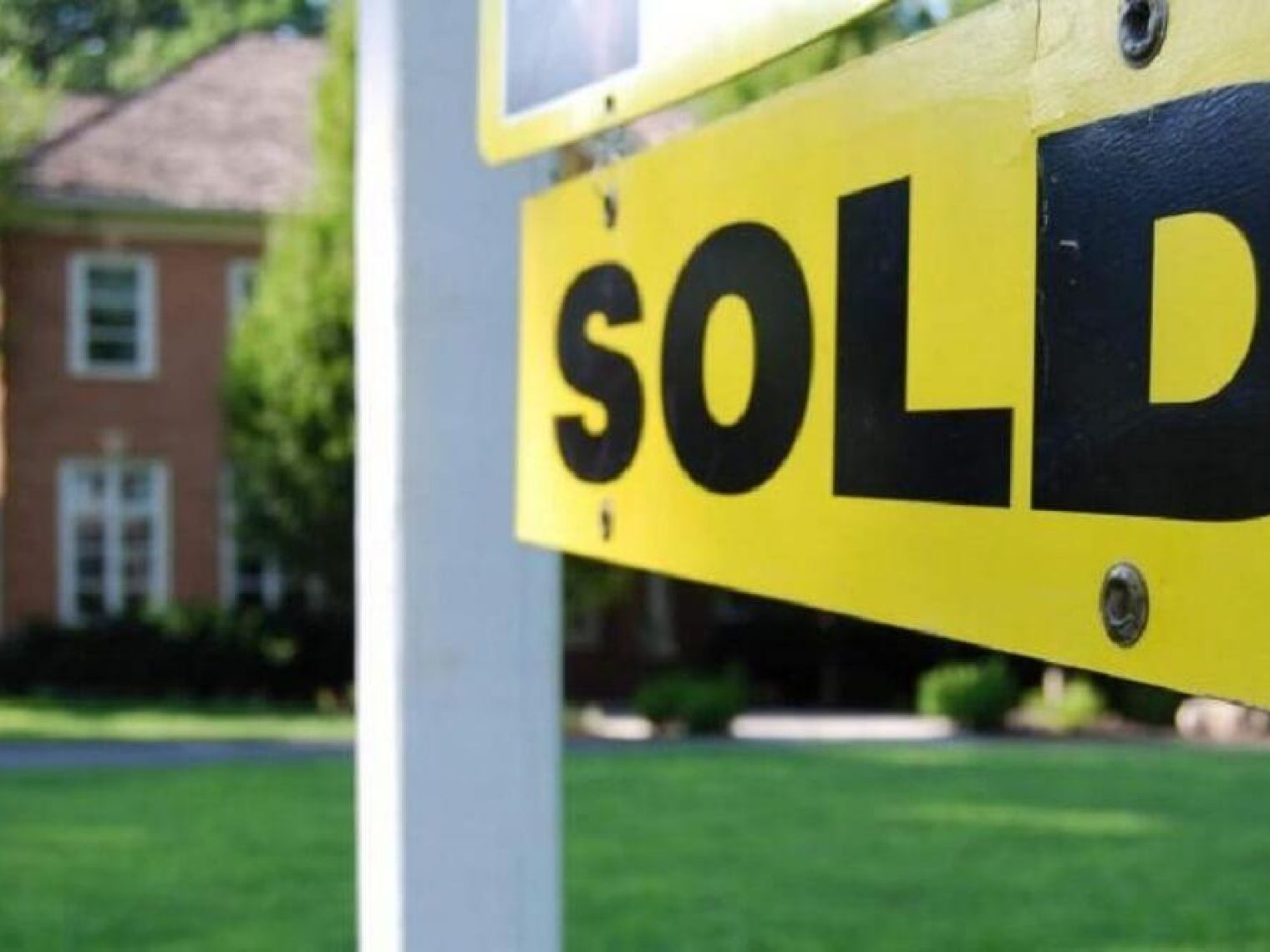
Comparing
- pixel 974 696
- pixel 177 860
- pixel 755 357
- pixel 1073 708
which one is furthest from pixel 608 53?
pixel 1073 708

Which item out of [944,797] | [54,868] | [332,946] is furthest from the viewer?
[944,797]

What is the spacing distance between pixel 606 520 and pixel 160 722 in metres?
25.4

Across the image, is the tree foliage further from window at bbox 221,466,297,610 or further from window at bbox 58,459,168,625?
window at bbox 221,466,297,610

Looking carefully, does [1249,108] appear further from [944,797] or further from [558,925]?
[944,797]

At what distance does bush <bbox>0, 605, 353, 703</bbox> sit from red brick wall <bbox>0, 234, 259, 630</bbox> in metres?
1.09

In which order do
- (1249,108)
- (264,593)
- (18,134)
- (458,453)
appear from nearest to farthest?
1. (1249,108)
2. (458,453)
3. (18,134)
4. (264,593)

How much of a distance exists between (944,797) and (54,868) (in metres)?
7.13

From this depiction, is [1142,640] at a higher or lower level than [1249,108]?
lower

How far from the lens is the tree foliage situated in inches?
1280

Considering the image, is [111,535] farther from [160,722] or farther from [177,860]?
[177,860]

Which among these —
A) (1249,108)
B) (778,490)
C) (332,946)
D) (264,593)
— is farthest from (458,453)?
(264,593)

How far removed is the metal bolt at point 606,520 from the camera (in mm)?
1590

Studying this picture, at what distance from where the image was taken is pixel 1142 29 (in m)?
1.00

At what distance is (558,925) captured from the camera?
6.37ft
